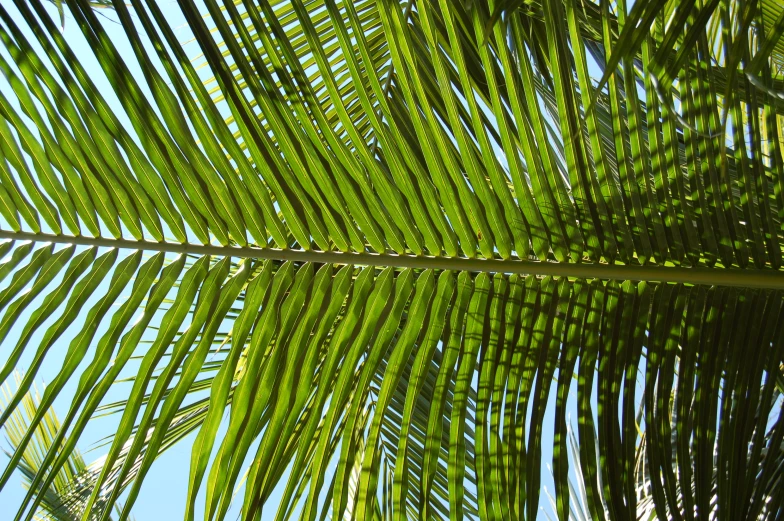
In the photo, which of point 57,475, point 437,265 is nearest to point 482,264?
point 437,265

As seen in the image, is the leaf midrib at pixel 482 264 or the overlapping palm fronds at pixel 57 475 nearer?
the leaf midrib at pixel 482 264

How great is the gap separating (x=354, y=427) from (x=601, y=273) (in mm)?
380

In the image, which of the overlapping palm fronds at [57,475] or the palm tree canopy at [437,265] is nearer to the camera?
the palm tree canopy at [437,265]

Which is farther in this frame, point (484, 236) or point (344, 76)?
point (344, 76)

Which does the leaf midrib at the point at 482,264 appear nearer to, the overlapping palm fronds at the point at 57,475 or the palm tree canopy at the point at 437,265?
the palm tree canopy at the point at 437,265

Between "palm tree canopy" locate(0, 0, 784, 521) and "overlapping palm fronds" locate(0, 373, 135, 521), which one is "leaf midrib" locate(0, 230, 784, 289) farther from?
"overlapping palm fronds" locate(0, 373, 135, 521)

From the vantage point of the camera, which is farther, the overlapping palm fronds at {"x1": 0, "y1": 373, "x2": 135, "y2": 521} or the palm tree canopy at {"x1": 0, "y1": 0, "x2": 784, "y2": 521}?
the overlapping palm fronds at {"x1": 0, "y1": 373, "x2": 135, "y2": 521}

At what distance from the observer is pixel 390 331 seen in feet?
2.90

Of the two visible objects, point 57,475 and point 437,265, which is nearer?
point 437,265

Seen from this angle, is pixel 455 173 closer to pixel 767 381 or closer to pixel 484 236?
pixel 484 236

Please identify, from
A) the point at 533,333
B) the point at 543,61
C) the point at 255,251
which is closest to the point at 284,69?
the point at 255,251

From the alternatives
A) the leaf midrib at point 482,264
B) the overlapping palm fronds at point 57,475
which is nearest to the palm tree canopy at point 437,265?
the leaf midrib at point 482,264

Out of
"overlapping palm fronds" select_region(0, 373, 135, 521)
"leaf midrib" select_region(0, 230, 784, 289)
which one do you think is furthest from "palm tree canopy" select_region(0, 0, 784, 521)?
"overlapping palm fronds" select_region(0, 373, 135, 521)

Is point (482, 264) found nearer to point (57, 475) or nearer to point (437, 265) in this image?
point (437, 265)
